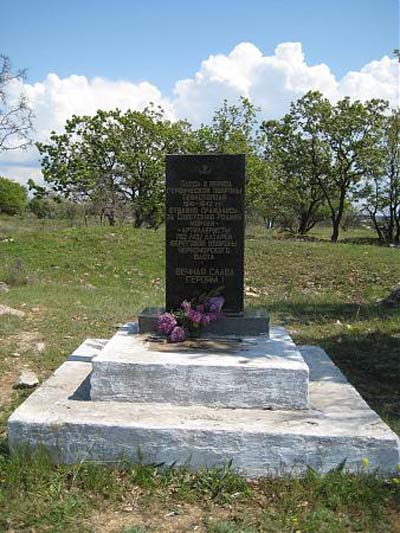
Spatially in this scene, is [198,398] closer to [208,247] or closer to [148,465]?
[148,465]

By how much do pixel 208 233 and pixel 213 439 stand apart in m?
1.99

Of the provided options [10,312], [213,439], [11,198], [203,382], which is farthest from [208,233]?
[11,198]

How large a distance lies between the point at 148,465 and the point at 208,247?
207 cm

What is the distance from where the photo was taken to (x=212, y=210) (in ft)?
16.9

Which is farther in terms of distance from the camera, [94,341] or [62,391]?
[94,341]

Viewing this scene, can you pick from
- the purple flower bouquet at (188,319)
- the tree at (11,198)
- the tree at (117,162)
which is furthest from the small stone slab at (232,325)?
the tree at (11,198)

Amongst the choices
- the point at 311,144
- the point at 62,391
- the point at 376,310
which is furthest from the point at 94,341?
the point at 311,144

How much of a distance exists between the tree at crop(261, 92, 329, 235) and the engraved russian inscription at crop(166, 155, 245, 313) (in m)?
27.2

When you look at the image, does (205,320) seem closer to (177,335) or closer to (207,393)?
(177,335)

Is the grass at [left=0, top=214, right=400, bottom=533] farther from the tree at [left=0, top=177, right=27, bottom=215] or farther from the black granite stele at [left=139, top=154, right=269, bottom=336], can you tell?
the tree at [left=0, top=177, right=27, bottom=215]

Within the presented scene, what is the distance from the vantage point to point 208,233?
205 inches

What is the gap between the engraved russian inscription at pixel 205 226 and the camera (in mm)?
5145

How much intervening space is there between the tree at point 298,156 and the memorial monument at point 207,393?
27291 millimetres

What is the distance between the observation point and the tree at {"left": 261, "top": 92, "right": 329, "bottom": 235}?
31125 mm
